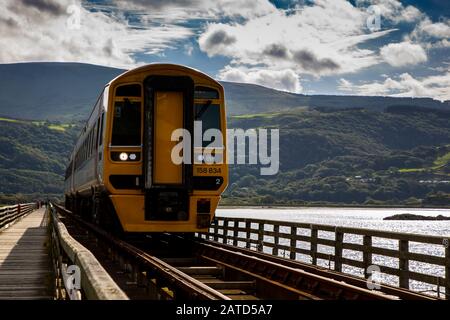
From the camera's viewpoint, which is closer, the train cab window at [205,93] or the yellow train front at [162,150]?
the yellow train front at [162,150]

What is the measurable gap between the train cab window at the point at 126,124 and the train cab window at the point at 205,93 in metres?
1.39

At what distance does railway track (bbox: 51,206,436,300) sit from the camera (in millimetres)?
9172

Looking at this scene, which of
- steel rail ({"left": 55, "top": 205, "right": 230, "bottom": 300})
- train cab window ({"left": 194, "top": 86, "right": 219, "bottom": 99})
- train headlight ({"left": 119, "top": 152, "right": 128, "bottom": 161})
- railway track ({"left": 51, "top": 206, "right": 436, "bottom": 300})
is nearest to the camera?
steel rail ({"left": 55, "top": 205, "right": 230, "bottom": 300})

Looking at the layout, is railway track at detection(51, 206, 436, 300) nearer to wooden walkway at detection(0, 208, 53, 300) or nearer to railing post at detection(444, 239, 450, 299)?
railing post at detection(444, 239, 450, 299)

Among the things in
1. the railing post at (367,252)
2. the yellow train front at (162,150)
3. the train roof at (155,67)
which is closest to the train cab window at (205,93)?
the yellow train front at (162,150)

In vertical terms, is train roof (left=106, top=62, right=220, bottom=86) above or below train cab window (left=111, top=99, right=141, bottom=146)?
above

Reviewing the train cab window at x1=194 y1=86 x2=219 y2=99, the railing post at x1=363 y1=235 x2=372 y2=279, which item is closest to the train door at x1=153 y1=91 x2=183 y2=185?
the train cab window at x1=194 y1=86 x2=219 y2=99

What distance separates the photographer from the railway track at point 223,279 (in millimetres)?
9172

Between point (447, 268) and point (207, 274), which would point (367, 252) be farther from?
point (207, 274)

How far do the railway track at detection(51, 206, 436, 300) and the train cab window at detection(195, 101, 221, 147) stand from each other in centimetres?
286

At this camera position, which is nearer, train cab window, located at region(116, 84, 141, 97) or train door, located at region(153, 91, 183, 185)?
train door, located at region(153, 91, 183, 185)

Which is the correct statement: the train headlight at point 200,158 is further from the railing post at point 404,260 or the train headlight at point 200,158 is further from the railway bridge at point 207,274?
the railing post at point 404,260

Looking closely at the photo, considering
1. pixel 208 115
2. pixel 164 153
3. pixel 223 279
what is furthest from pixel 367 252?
pixel 208 115
